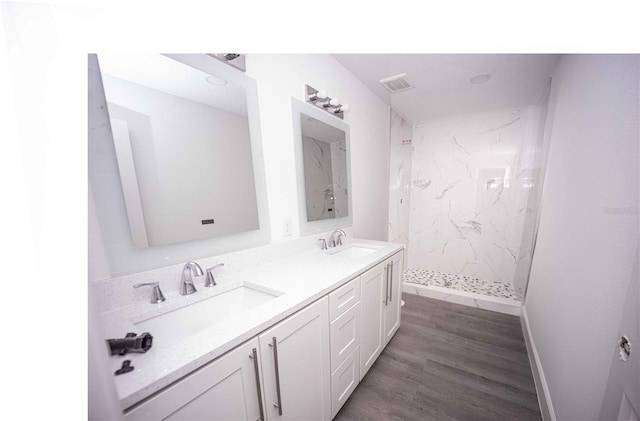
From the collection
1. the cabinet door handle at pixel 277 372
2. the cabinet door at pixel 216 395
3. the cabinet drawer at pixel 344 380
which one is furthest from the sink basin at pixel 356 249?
the cabinet door at pixel 216 395

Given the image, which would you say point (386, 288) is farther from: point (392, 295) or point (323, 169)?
point (323, 169)

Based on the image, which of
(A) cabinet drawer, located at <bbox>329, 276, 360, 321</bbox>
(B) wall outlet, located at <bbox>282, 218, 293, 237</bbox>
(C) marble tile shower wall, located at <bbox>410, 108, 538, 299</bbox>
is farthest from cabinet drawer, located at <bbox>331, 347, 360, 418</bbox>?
(C) marble tile shower wall, located at <bbox>410, 108, 538, 299</bbox>

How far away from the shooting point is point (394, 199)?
304cm

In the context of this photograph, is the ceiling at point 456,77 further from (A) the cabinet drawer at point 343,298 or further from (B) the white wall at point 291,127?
(A) the cabinet drawer at point 343,298

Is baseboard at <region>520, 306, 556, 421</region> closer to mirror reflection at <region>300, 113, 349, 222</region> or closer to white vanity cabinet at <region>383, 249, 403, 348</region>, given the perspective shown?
white vanity cabinet at <region>383, 249, 403, 348</region>

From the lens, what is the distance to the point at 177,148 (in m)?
0.95

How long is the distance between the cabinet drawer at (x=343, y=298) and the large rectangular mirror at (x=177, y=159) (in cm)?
59

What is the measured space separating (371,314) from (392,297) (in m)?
0.40

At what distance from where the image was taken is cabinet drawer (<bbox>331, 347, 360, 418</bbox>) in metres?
1.16

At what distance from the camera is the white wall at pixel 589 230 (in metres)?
0.76

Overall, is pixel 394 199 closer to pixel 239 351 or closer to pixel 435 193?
pixel 435 193

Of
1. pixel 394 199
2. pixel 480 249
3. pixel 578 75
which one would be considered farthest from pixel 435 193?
pixel 578 75

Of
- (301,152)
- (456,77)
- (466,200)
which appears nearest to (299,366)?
(301,152)
